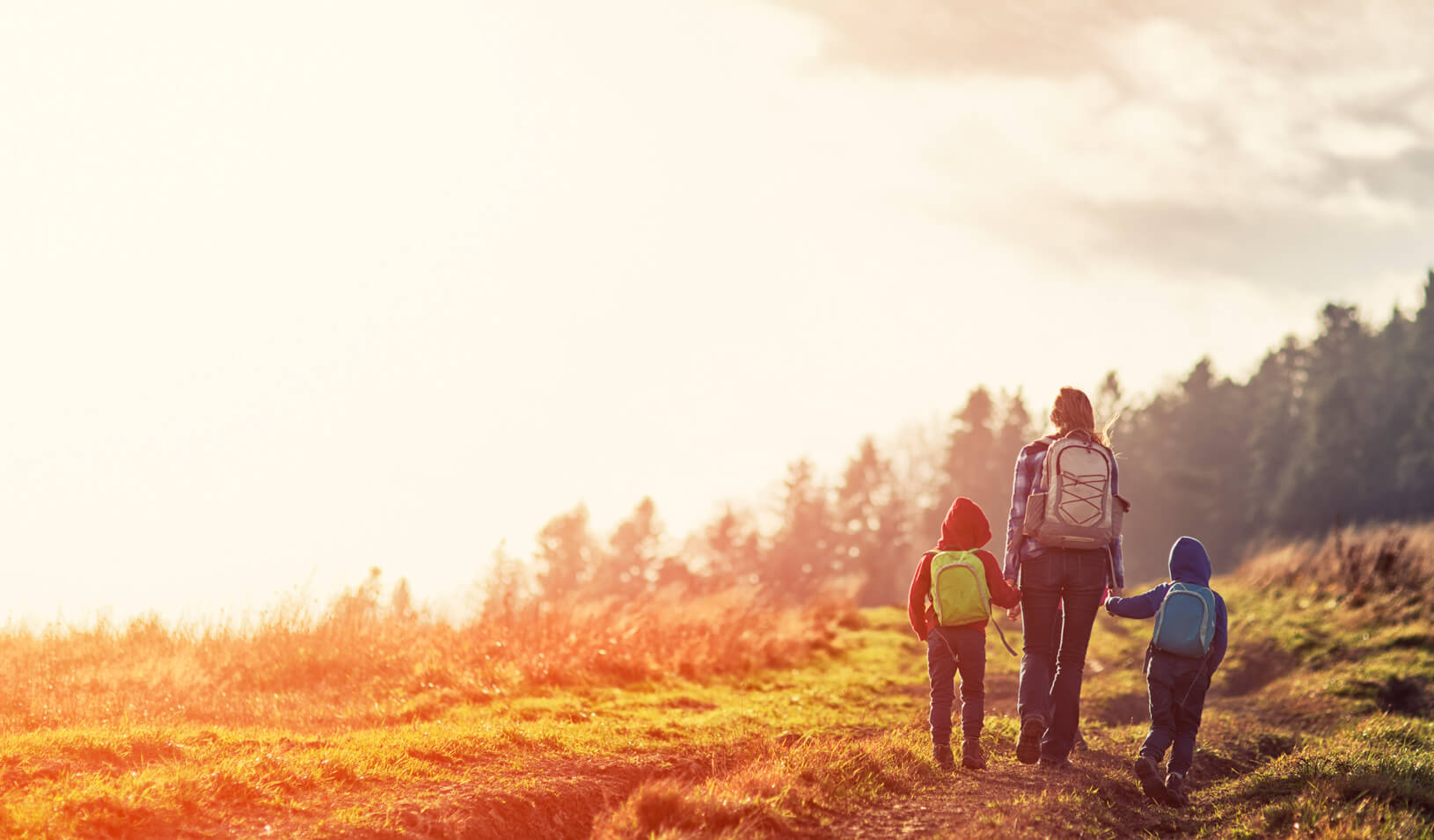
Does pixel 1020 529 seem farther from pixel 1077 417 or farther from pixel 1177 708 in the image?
pixel 1177 708

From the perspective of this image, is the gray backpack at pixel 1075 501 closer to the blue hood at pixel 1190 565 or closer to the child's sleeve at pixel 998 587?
the child's sleeve at pixel 998 587

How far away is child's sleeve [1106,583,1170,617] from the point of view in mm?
6074

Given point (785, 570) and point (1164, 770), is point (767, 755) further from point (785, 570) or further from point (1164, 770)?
point (785, 570)

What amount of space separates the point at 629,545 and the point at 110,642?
4679 cm

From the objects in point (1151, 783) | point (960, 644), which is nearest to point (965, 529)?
point (960, 644)

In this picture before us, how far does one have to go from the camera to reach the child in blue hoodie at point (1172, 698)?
5938mm

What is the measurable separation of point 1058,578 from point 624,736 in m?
4.10

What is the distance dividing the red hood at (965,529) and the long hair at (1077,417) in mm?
862

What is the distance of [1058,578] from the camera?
6246 millimetres

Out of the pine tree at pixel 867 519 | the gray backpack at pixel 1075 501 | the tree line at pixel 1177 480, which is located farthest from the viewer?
the pine tree at pixel 867 519

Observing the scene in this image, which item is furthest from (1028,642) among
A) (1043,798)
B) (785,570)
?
(785,570)

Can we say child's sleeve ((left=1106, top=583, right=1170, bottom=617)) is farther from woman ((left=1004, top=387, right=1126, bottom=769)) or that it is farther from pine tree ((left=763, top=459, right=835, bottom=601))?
pine tree ((left=763, top=459, right=835, bottom=601))

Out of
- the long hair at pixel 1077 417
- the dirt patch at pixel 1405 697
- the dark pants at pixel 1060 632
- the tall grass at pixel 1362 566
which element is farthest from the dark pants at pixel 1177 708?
the tall grass at pixel 1362 566

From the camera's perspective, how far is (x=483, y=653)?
11.0 m
